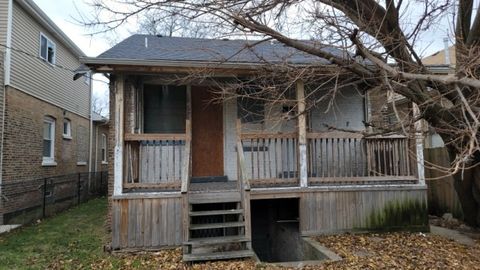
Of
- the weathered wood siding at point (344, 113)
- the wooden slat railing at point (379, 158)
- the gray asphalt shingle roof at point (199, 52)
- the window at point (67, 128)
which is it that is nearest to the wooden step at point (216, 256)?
the wooden slat railing at point (379, 158)

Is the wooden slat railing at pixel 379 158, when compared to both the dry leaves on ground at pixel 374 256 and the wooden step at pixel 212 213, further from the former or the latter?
the wooden step at pixel 212 213

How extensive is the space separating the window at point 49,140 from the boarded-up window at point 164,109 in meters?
5.31

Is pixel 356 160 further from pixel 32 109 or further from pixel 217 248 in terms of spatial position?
pixel 32 109

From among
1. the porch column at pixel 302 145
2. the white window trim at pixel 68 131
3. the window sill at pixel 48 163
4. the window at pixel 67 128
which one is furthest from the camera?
the window at pixel 67 128

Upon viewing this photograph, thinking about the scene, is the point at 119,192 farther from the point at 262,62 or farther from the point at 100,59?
the point at 262,62

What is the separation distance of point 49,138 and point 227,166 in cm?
711

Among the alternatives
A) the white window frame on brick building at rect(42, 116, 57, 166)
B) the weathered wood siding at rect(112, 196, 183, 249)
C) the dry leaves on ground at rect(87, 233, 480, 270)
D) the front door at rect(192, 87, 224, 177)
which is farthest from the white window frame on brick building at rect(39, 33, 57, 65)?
the dry leaves on ground at rect(87, 233, 480, 270)

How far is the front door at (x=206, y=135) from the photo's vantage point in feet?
30.0

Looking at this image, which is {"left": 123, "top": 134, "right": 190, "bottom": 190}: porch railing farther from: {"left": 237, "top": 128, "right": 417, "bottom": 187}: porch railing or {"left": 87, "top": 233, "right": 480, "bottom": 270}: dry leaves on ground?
{"left": 237, "top": 128, "right": 417, "bottom": 187}: porch railing

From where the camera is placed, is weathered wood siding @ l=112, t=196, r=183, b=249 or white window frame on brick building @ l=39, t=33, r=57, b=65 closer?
weathered wood siding @ l=112, t=196, r=183, b=249

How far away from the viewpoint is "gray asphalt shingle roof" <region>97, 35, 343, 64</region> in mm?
7344

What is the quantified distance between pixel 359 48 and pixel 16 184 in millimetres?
9230

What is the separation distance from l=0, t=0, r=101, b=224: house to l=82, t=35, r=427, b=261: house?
3521 millimetres

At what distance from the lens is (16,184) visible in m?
10.1
